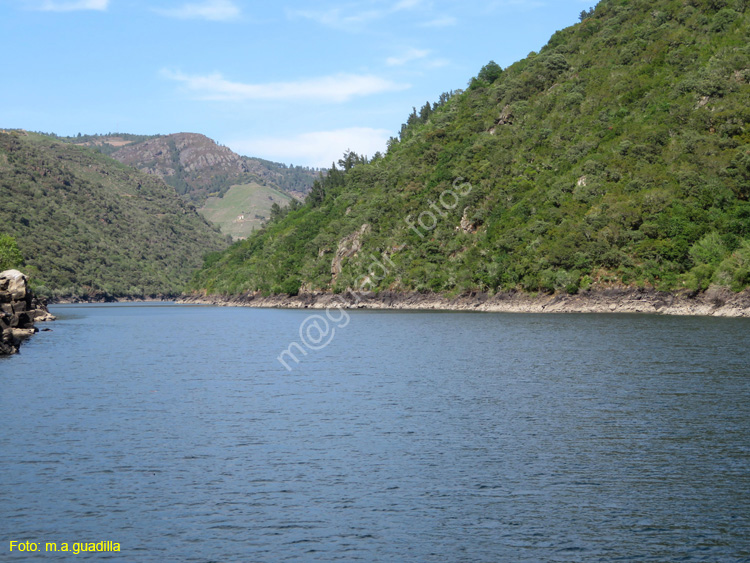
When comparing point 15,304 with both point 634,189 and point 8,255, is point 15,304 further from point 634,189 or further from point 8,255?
point 634,189

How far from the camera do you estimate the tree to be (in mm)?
152750

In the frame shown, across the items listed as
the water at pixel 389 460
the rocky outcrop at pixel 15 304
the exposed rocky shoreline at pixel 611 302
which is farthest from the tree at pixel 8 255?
the exposed rocky shoreline at pixel 611 302

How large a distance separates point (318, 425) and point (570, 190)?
144899 mm

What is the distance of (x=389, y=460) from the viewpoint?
31.0 m

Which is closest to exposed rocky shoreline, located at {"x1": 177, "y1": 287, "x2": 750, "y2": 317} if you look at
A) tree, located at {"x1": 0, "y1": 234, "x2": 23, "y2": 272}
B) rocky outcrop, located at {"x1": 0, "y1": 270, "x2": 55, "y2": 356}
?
rocky outcrop, located at {"x1": 0, "y1": 270, "x2": 55, "y2": 356}

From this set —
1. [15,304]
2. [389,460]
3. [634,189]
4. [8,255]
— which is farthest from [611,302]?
[8,255]

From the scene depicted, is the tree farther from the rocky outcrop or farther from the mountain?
the mountain

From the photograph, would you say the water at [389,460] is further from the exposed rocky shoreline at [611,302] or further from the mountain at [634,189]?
the mountain at [634,189]

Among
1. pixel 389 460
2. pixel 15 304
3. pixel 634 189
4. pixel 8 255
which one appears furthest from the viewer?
pixel 8 255

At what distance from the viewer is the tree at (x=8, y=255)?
153 metres

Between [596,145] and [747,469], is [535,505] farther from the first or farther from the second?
[596,145]

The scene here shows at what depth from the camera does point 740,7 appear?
183875 millimetres

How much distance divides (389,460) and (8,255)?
504 ft

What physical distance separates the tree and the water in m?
102
